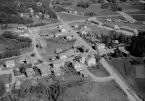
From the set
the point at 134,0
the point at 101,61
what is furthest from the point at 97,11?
the point at 101,61

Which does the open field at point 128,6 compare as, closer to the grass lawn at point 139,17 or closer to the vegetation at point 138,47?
the grass lawn at point 139,17

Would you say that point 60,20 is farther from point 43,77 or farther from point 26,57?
point 43,77

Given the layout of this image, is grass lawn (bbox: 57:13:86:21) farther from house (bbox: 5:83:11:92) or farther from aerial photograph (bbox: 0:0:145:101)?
house (bbox: 5:83:11:92)

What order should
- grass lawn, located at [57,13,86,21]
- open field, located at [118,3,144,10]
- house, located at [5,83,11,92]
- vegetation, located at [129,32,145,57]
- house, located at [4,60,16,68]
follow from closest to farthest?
house, located at [5,83,11,92] < house, located at [4,60,16,68] < vegetation, located at [129,32,145,57] < grass lawn, located at [57,13,86,21] < open field, located at [118,3,144,10]

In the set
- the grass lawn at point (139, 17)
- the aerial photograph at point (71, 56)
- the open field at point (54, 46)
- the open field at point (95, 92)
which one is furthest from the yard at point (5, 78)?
the grass lawn at point (139, 17)

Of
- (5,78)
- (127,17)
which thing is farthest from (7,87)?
(127,17)

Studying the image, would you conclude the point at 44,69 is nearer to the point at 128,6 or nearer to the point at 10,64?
the point at 10,64

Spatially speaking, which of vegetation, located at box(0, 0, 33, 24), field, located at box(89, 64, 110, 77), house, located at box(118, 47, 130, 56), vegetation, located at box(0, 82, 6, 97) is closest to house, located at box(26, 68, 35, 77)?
vegetation, located at box(0, 82, 6, 97)
